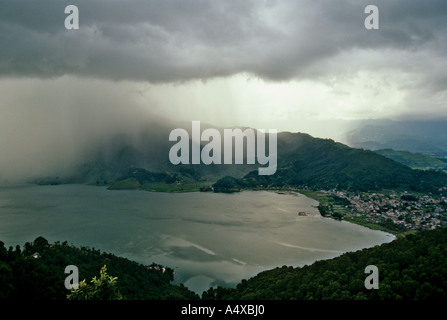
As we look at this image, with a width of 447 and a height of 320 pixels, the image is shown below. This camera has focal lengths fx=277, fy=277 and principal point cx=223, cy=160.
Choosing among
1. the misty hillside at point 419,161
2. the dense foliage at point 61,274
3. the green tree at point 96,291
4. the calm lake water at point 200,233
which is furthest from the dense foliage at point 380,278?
the misty hillside at point 419,161

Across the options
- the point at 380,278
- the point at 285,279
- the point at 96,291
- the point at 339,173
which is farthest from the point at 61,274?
the point at 339,173

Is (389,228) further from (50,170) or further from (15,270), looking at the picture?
(50,170)

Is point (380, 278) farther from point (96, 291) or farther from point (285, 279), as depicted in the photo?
point (96, 291)

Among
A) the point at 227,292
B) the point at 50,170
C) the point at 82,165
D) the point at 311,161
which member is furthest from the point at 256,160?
the point at 227,292

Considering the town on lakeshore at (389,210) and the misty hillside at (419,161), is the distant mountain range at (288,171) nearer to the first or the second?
the town on lakeshore at (389,210)

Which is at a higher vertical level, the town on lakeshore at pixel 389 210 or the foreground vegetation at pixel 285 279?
the foreground vegetation at pixel 285 279
